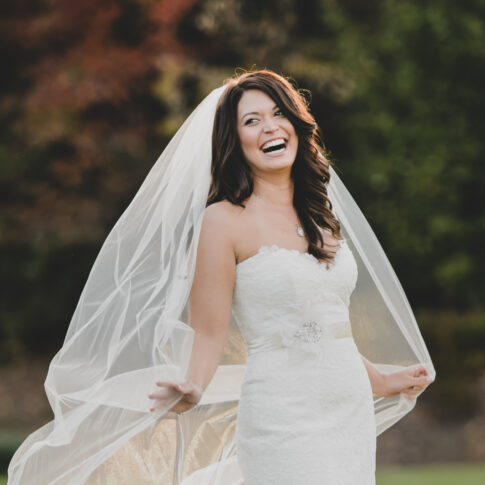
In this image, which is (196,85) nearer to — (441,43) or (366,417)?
(441,43)

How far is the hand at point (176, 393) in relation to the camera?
9.31 feet

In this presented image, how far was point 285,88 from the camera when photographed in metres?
3.22

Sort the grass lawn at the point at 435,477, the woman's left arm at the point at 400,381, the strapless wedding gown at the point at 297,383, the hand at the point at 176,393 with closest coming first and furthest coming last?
the hand at the point at 176,393
the strapless wedding gown at the point at 297,383
the woman's left arm at the point at 400,381
the grass lawn at the point at 435,477

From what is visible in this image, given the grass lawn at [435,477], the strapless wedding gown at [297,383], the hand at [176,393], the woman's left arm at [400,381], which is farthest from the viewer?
the grass lawn at [435,477]

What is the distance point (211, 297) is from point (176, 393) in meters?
A: 0.34

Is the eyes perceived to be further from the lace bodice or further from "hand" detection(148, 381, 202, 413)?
"hand" detection(148, 381, 202, 413)

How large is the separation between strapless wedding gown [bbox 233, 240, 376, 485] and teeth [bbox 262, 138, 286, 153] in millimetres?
361

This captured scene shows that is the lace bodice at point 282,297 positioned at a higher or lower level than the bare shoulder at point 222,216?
lower

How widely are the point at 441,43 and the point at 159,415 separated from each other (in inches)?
409

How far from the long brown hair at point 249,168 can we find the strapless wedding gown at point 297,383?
7.0 inches

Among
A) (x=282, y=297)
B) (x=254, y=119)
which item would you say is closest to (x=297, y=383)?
(x=282, y=297)

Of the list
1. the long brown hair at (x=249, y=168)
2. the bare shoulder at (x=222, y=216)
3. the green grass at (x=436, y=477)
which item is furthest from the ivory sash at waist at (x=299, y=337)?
the green grass at (x=436, y=477)

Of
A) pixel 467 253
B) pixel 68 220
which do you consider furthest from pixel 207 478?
pixel 467 253

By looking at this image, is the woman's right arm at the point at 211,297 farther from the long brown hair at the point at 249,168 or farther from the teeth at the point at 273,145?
the teeth at the point at 273,145
